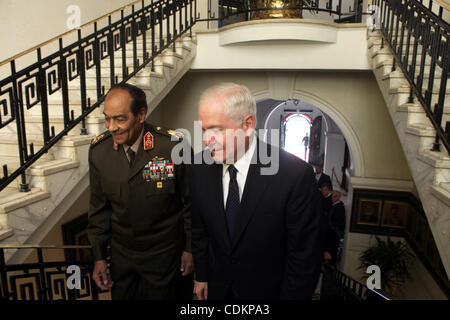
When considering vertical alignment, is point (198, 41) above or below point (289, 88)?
above

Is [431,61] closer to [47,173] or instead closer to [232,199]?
[232,199]

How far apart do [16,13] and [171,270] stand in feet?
16.9

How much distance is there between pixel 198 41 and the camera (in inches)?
215

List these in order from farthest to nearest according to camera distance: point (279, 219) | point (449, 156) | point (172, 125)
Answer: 1. point (172, 125)
2. point (449, 156)
3. point (279, 219)

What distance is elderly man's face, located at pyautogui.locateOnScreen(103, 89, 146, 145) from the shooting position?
1886 millimetres

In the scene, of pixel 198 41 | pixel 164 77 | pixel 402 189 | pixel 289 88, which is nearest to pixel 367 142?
pixel 402 189

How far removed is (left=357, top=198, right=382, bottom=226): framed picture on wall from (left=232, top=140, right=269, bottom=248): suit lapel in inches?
215

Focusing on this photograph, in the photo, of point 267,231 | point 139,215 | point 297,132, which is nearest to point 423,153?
point 267,231

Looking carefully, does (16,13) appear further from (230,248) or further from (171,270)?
(230,248)

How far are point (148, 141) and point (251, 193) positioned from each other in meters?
0.87

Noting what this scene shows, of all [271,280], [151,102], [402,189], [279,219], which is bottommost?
[402,189]

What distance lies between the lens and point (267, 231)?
158 cm

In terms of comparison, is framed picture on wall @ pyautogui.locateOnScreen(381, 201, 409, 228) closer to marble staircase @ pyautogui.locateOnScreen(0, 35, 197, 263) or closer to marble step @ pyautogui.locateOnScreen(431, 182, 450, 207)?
marble step @ pyautogui.locateOnScreen(431, 182, 450, 207)

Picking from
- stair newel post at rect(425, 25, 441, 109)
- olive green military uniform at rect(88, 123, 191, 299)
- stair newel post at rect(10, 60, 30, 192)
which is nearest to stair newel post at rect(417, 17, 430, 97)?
stair newel post at rect(425, 25, 441, 109)
